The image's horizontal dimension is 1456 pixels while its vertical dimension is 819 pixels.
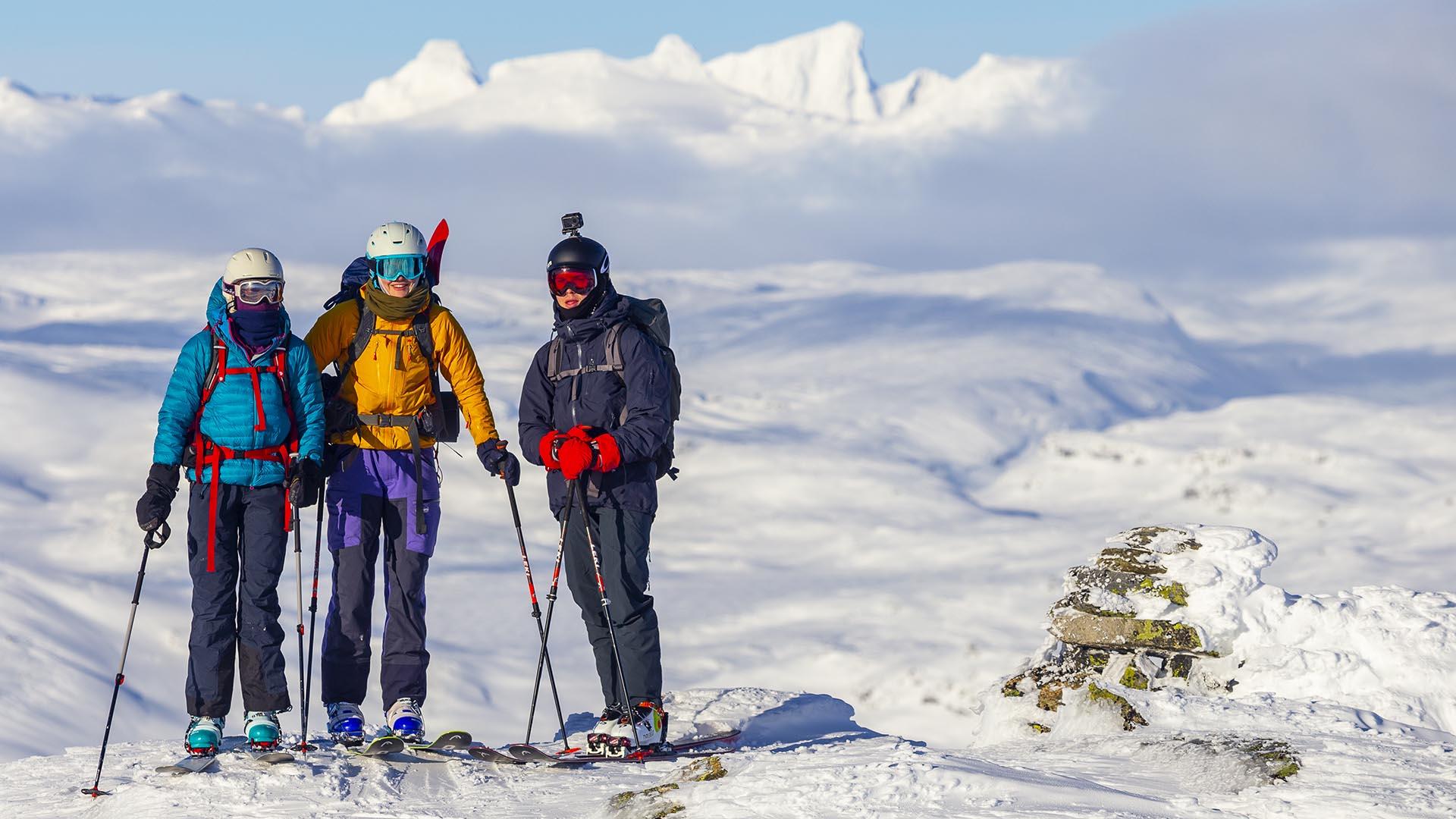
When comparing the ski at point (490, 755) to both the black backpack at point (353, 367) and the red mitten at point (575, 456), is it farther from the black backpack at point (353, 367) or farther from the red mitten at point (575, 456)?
the black backpack at point (353, 367)

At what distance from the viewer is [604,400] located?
753 cm

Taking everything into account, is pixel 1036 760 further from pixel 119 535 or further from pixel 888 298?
pixel 888 298

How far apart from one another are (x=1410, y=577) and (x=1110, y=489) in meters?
10.2

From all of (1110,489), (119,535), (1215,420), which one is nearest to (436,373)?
(119,535)

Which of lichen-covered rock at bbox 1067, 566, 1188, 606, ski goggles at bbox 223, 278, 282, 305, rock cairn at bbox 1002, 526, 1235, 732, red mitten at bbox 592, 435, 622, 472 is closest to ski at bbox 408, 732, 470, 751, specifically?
red mitten at bbox 592, 435, 622, 472

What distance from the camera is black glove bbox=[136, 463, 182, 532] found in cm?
665

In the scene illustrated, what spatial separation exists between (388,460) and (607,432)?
1.16 meters

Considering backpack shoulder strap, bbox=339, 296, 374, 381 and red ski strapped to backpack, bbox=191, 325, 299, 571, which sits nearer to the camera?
red ski strapped to backpack, bbox=191, 325, 299, 571

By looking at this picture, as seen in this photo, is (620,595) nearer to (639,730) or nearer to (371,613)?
(639,730)

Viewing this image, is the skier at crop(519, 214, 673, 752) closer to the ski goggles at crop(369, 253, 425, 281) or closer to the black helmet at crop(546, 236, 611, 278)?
the black helmet at crop(546, 236, 611, 278)

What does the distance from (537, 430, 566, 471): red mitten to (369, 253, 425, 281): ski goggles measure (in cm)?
109

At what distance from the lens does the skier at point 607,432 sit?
750 cm

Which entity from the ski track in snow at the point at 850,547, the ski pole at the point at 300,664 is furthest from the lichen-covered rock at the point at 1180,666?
the ski pole at the point at 300,664

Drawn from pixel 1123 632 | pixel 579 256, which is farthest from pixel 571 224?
pixel 1123 632
